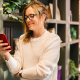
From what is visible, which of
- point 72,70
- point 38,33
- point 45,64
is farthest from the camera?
point 72,70

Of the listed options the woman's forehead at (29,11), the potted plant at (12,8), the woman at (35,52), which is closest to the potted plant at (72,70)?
the woman at (35,52)

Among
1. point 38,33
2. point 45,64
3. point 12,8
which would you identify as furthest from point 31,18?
point 45,64

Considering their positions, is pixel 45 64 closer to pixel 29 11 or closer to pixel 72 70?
pixel 29 11

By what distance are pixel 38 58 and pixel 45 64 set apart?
4.5 inches

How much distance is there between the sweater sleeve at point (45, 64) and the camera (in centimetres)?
→ 109

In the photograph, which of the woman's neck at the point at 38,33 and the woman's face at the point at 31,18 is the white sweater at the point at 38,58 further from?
the woman's face at the point at 31,18

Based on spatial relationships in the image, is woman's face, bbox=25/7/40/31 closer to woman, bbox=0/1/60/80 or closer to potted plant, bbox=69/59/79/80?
woman, bbox=0/1/60/80

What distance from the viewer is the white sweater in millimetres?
1103

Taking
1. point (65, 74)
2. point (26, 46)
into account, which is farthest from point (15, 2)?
point (65, 74)

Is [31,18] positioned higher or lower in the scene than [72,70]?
higher

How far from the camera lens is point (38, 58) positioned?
3.86 ft

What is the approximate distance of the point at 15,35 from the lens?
5.69ft

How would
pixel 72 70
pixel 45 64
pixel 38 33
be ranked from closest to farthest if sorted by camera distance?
pixel 45 64 < pixel 38 33 < pixel 72 70

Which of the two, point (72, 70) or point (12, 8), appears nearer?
point (12, 8)
